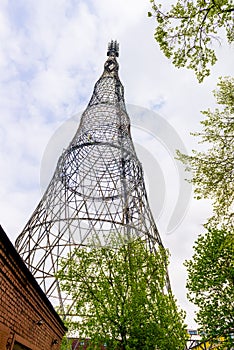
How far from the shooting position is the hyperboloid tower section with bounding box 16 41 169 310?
13164 millimetres

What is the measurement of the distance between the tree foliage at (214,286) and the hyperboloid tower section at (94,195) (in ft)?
6.84

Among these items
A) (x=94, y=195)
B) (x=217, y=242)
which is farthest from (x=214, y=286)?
(x=94, y=195)

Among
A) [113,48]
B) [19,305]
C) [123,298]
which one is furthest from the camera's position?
[113,48]

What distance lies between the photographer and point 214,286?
11203 millimetres

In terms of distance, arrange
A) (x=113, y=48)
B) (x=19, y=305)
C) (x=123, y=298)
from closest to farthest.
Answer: (x=19, y=305)
(x=123, y=298)
(x=113, y=48)

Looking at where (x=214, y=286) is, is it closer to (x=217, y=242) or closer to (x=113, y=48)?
(x=217, y=242)

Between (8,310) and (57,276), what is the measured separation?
7.11 metres

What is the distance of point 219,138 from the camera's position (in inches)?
264

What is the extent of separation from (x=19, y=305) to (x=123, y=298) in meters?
6.24

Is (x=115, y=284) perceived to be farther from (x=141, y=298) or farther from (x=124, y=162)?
(x=124, y=162)

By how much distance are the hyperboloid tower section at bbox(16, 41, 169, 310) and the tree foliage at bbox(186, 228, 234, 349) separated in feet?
6.84

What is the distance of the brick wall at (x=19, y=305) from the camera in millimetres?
3533

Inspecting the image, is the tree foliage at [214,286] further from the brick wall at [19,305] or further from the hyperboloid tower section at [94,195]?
the brick wall at [19,305]

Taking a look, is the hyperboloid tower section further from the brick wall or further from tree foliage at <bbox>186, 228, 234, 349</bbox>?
the brick wall
